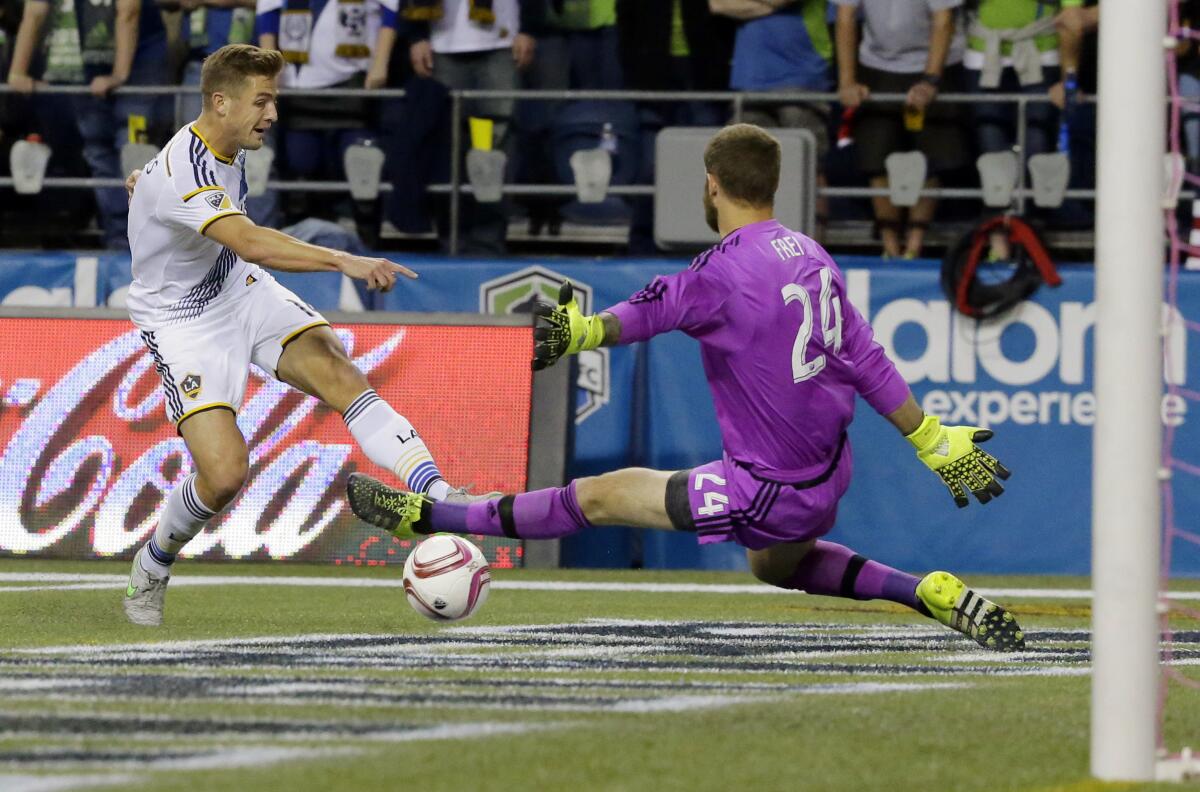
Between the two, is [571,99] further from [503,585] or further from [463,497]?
[463,497]

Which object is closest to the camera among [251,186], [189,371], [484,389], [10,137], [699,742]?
[699,742]

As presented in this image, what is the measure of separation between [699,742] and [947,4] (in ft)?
29.8

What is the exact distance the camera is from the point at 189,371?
7961mm

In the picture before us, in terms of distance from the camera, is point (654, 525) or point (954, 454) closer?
point (654, 525)

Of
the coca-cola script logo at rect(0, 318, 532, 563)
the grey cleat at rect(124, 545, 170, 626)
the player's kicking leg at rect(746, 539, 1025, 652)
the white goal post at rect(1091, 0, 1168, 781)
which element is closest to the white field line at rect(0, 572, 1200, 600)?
the coca-cola script logo at rect(0, 318, 532, 563)

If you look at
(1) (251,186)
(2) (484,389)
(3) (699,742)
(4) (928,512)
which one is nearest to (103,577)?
(2) (484,389)

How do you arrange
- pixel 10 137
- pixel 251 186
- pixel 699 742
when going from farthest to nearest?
pixel 10 137 → pixel 251 186 → pixel 699 742

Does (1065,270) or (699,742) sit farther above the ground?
(1065,270)

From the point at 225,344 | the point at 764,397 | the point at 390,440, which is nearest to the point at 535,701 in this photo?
the point at 764,397

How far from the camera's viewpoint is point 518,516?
23.1 feet

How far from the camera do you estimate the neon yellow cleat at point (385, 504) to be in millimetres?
7109

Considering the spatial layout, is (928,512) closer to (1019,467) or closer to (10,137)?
(1019,467)

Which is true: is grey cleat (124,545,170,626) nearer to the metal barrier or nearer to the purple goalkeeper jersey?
the purple goalkeeper jersey

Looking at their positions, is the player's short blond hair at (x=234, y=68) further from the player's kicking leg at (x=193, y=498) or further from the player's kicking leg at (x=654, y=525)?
the player's kicking leg at (x=654, y=525)
